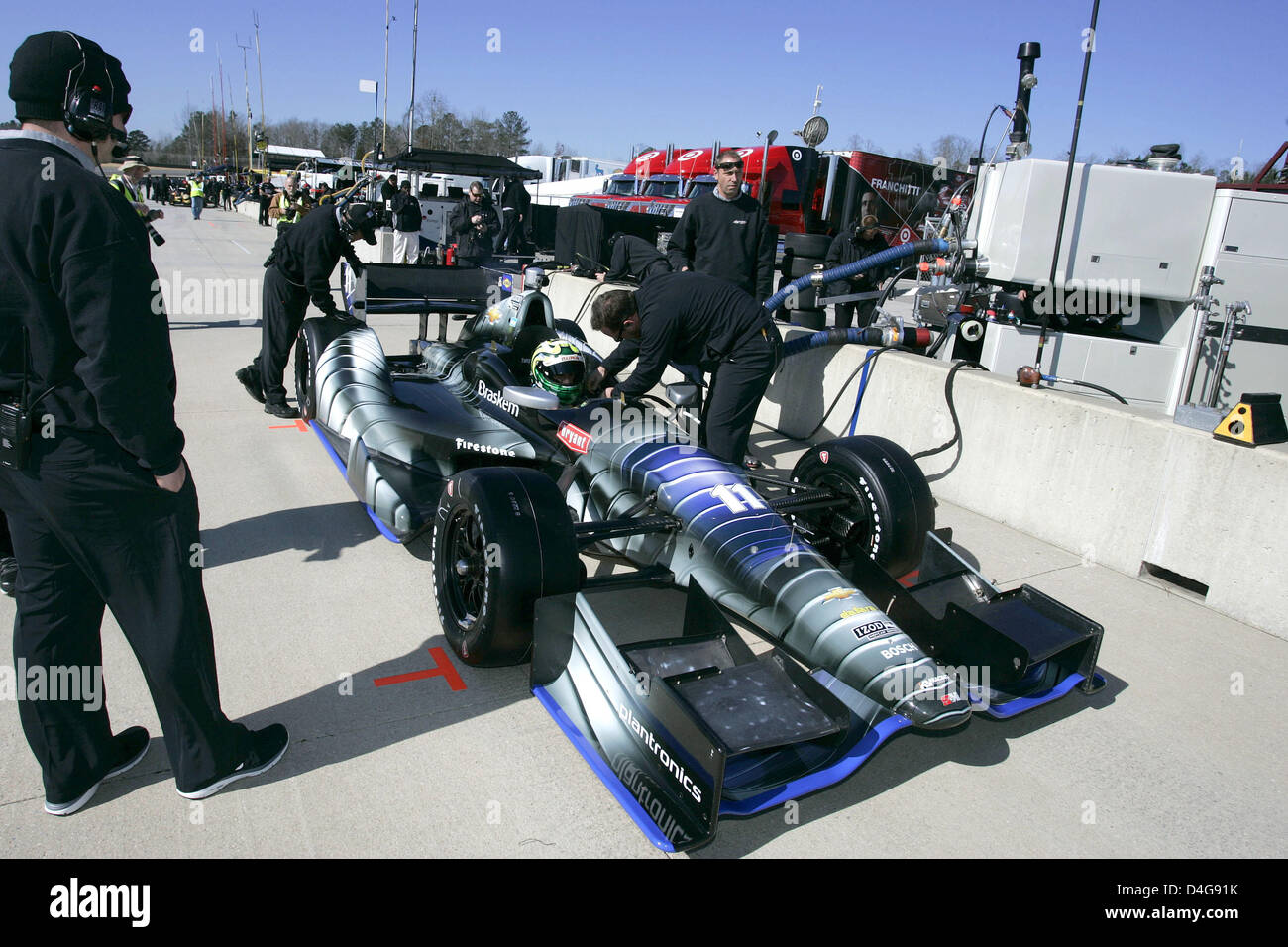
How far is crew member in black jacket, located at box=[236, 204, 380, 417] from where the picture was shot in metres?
6.43

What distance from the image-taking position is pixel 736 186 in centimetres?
628

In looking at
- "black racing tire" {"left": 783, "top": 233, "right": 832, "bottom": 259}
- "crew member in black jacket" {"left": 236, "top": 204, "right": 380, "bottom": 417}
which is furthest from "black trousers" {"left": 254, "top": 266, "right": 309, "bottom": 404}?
"black racing tire" {"left": 783, "top": 233, "right": 832, "bottom": 259}

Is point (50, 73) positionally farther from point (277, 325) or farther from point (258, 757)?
point (277, 325)

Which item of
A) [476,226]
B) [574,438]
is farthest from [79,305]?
[476,226]

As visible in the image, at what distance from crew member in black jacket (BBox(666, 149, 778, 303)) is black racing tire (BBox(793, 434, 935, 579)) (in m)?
2.55

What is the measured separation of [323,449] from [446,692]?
3.40 m

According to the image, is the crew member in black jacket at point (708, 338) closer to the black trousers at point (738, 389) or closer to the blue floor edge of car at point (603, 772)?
the black trousers at point (738, 389)

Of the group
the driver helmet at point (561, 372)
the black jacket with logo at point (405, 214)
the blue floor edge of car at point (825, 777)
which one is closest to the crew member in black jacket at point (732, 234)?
the driver helmet at point (561, 372)

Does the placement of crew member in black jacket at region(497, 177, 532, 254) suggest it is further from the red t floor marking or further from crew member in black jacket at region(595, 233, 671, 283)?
the red t floor marking

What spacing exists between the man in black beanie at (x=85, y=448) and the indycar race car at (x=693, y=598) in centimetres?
101

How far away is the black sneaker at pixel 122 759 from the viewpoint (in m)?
2.47

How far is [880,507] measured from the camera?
3.87 metres

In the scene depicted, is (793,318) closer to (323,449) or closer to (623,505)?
(323,449)
